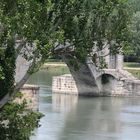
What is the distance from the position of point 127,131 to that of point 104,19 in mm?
14340

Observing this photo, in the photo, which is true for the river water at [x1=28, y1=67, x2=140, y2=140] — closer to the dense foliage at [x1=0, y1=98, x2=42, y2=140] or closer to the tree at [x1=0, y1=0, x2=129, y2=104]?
the dense foliage at [x1=0, y1=98, x2=42, y2=140]

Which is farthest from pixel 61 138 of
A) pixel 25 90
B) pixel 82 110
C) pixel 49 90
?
pixel 49 90

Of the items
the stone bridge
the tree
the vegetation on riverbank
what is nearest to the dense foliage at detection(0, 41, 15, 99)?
the tree

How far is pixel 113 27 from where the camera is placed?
43.8 ft

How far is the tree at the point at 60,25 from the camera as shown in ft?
40.2

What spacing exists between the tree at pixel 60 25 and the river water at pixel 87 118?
10008mm

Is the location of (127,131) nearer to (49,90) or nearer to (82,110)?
(82,110)

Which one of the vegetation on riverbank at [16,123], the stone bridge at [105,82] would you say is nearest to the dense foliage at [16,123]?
the vegetation on riverbank at [16,123]

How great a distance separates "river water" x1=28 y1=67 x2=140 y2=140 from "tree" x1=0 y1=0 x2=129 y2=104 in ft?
32.8

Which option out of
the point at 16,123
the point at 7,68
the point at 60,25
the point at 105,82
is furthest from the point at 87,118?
the point at 60,25

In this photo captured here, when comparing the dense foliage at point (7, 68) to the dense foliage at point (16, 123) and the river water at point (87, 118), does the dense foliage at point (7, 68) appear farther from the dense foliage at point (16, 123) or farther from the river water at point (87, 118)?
the river water at point (87, 118)

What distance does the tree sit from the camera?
12266mm

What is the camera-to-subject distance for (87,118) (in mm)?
31516

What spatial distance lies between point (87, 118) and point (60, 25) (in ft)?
61.1
